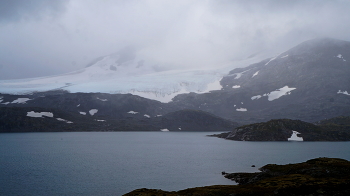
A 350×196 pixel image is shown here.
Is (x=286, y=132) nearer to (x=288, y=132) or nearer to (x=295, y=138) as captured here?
(x=288, y=132)

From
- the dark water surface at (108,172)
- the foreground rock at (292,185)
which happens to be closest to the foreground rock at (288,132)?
the dark water surface at (108,172)

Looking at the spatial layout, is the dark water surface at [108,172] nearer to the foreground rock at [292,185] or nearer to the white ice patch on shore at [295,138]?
the foreground rock at [292,185]

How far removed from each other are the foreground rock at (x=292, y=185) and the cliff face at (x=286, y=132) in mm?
102373

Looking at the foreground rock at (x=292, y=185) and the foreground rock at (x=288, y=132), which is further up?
the foreground rock at (x=288, y=132)

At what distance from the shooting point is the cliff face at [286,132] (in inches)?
6442

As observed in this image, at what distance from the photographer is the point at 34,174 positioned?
6425cm

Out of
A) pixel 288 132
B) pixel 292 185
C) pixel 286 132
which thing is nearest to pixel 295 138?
pixel 288 132

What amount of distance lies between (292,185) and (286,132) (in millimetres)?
131169

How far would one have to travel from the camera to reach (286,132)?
6555 inches

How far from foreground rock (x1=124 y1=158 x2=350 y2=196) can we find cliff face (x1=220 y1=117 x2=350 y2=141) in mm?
102373

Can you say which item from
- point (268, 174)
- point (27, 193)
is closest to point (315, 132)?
point (268, 174)

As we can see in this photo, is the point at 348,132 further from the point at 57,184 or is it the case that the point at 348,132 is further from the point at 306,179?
the point at 57,184

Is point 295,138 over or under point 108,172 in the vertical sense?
over

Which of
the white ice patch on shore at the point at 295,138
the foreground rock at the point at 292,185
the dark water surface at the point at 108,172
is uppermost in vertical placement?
the white ice patch on shore at the point at 295,138
